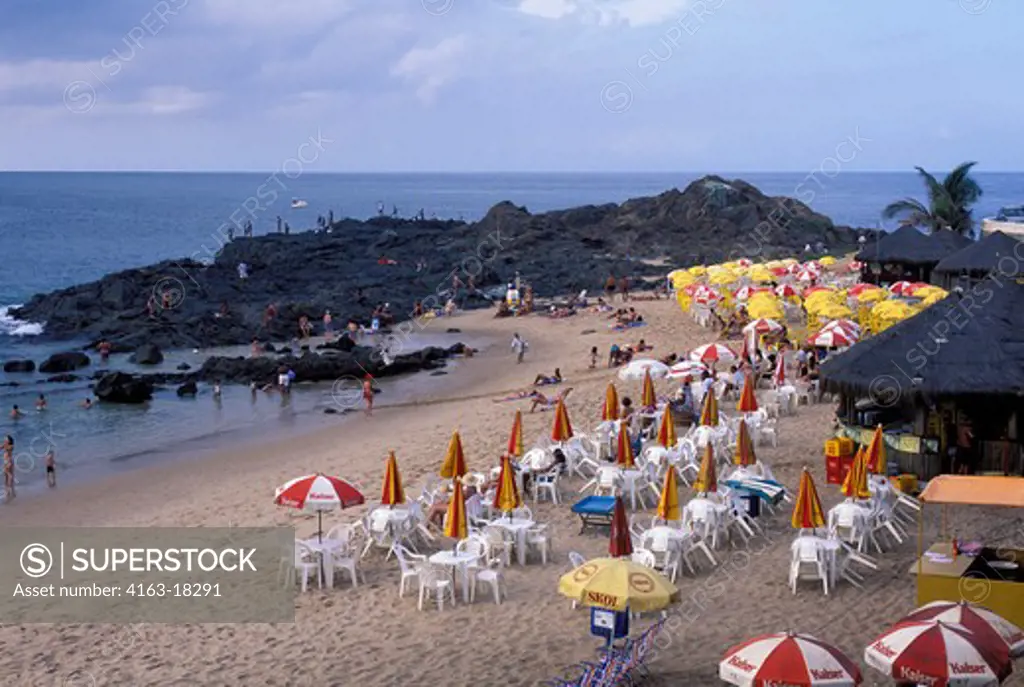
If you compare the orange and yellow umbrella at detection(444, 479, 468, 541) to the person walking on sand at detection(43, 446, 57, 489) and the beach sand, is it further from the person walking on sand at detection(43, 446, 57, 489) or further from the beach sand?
the person walking on sand at detection(43, 446, 57, 489)

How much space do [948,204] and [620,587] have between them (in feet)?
131

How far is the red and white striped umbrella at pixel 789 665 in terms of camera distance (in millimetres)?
8406

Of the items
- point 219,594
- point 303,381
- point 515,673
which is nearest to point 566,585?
point 515,673

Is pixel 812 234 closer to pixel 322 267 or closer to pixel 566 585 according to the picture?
pixel 322 267

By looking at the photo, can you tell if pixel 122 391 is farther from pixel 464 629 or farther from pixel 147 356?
pixel 464 629

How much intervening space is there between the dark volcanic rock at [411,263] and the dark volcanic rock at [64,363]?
2595 millimetres

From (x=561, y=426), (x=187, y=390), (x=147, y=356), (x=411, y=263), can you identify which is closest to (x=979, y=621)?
(x=561, y=426)

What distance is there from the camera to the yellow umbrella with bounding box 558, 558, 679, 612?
33.2ft

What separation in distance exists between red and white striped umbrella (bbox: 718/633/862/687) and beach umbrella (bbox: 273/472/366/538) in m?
6.35

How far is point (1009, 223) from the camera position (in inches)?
1459

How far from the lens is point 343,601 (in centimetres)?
1333

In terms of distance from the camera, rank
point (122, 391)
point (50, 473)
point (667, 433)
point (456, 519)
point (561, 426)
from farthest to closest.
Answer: point (122, 391), point (50, 473), point (561, 426), point (667, 433), point (456, 519)

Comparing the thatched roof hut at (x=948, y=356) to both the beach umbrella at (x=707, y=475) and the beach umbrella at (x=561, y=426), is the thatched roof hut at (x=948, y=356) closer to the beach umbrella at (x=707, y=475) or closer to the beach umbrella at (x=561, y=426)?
the beach umbrella at (x=707, y=475)

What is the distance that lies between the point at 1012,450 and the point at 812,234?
48836 mm
